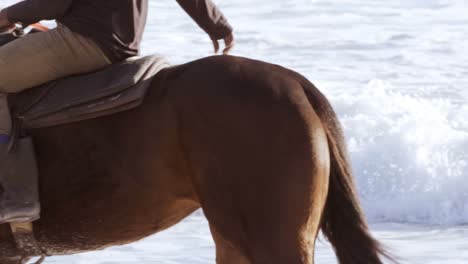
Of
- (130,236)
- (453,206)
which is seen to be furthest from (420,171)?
(130,236)

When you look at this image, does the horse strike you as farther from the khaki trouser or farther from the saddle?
the khaki trouser

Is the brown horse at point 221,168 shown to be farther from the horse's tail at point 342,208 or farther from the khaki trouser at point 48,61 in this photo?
the khaki trouser at point 48,61

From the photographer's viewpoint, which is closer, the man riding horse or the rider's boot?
the rider's boot

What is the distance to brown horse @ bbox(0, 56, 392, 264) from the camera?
4.16 meters

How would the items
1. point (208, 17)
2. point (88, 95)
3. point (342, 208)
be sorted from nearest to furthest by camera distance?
point (342, 208) → point (88, 95) → point (208, 17)

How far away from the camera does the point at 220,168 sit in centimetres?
423

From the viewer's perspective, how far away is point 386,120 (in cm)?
1116

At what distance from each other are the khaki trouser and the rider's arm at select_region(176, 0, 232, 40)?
47 cm

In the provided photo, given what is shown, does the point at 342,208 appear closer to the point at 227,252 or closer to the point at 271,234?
the point at 271,234

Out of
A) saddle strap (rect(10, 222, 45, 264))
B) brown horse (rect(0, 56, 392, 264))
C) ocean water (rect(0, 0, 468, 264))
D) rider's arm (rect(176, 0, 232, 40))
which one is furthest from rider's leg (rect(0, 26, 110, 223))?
ocean water (rect(0, 0, 468, 264))

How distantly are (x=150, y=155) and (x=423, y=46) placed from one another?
11.5 m

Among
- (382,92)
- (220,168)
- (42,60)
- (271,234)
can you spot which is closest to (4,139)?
(42,60)

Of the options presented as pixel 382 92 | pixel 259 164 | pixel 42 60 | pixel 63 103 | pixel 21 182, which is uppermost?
pixel 42 60

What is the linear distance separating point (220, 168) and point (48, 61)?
905 mm
